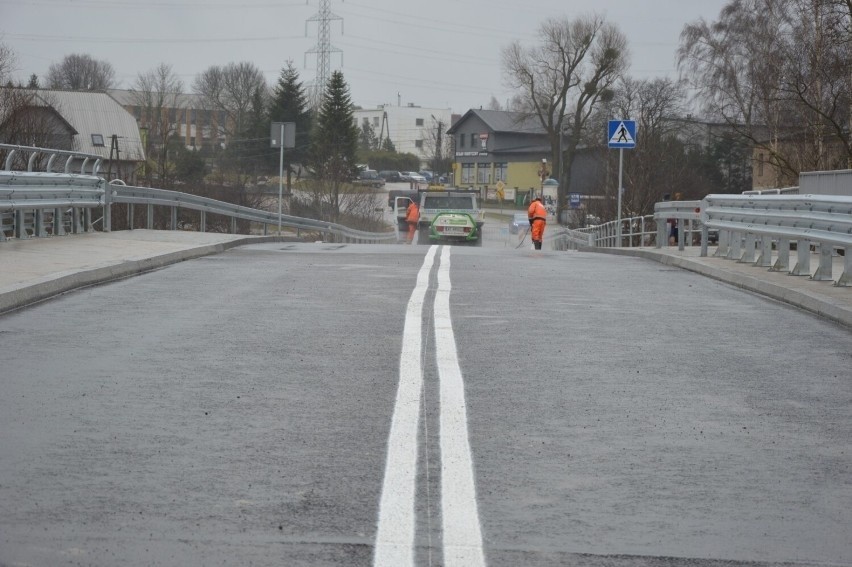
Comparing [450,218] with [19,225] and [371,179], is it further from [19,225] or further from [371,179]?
[371,179]

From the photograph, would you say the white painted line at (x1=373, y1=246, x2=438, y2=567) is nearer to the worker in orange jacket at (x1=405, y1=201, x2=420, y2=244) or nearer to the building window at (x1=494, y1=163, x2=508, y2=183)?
the worker in orange jacket at (x1=405, y1=201, x2=420, y2=244)

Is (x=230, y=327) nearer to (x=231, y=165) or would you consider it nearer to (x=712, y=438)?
(x=712, y=438)

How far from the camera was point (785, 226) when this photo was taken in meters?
14.9

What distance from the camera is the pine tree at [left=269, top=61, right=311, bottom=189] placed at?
330 feet

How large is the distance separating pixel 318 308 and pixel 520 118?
249 ft

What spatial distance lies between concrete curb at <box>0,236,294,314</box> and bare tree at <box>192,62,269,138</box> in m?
111

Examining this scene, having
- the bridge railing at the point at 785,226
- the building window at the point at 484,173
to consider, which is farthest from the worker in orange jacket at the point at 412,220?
the building window at the point at 484,173

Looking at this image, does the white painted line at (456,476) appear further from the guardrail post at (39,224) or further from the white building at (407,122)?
the white building at (407,122)

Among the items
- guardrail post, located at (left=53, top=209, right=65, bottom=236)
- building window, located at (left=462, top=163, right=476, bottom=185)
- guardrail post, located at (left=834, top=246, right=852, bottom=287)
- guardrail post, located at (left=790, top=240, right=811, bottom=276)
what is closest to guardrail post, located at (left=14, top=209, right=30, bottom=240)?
guardrail post, located at (left=53, top=209, right=65, bottom=236)

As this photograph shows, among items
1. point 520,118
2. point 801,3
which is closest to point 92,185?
point 801,3

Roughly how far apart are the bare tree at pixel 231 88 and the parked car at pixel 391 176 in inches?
610

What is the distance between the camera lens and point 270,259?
17.1 m

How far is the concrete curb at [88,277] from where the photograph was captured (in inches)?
415

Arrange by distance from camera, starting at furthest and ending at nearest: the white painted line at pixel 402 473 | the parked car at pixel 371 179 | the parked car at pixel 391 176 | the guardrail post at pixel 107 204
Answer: the parked car at pixel 391 176, the parked car at pixel 371 179, the guardrail post at pixel 107 204, the white painted line at pixel 402 473
